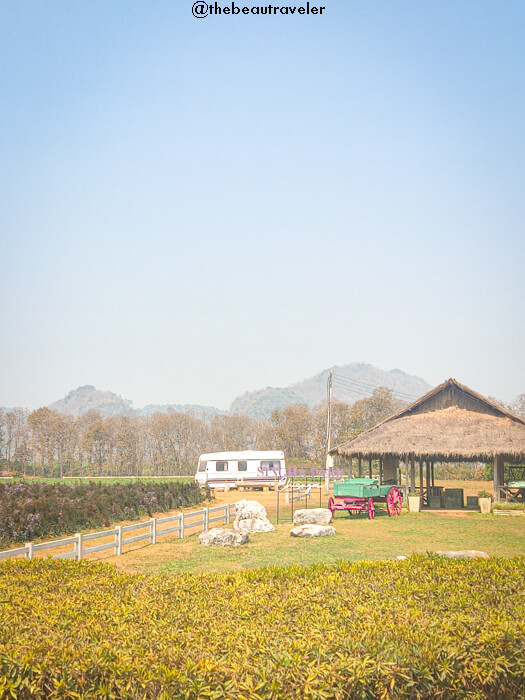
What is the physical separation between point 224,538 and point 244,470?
2607cm

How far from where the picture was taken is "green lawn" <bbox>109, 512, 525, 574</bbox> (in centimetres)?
1437

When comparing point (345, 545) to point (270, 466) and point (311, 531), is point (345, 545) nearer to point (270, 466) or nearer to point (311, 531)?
point (311, 531)

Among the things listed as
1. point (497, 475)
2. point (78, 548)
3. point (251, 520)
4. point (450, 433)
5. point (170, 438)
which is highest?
point (450, 433)

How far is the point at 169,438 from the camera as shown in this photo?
7962cm

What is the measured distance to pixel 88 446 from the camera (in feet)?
→ 250

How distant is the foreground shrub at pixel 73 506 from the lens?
19.6 metres

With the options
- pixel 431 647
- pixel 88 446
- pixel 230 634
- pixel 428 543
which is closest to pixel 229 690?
pixel 230 634

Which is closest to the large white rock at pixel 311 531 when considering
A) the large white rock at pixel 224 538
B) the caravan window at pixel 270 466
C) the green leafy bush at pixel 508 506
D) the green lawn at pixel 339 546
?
the green lawn at pixel 339 546

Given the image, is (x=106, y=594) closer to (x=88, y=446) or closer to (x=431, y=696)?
(x=431, y=696)

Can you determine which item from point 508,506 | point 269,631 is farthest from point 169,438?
point 269,631

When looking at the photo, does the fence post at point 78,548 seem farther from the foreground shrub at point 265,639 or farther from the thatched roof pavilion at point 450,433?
the thatched roof pavilion at point 450,433

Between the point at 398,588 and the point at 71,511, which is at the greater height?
the point at 398,588

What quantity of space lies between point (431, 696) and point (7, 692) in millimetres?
3281

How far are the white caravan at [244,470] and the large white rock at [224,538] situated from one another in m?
25.3
